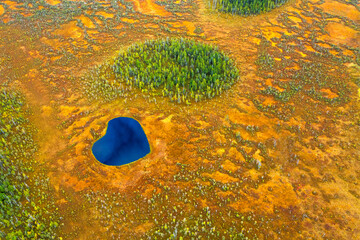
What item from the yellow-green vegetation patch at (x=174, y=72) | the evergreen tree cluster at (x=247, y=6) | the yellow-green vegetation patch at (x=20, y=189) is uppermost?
the evergreen tree cluster at (x=247, y=6)

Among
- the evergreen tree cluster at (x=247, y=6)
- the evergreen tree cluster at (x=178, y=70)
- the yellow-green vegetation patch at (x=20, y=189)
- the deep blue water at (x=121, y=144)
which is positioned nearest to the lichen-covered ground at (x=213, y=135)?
the deep blue water at (x=121, y=144)

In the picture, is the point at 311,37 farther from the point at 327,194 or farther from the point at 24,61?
the point at 24,61

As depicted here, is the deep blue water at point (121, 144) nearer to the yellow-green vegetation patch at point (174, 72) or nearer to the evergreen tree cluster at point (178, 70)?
the yellow-green vegetation patch at point (174, 72)

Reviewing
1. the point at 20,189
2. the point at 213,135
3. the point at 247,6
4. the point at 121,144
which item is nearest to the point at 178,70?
the point at 213,135

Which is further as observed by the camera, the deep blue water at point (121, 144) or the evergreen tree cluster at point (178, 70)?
the evergreen tree cluster at point (178, 70)

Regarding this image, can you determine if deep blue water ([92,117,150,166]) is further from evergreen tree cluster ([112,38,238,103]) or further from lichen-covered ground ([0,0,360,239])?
evergreen tree cluster ([112,38,238,103])

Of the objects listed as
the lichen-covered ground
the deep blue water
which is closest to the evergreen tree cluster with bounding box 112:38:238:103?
the lichen-covered ground
